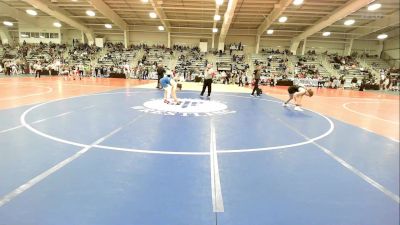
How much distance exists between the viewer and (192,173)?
3.85m

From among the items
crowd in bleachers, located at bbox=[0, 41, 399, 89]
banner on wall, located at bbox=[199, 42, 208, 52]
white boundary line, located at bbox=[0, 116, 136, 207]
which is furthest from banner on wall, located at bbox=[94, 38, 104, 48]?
white boundary line, located at bbox=[0, 116, 136, 207]

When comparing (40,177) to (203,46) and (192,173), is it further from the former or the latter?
(203,46)

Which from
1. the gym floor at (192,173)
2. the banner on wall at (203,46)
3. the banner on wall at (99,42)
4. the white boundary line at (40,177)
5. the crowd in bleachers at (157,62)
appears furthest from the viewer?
the banner on wall at (99,42)

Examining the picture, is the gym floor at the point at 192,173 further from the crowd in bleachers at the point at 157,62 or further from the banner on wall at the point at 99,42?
the banner on wall at the point at 99,42

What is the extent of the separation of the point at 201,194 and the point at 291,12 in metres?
28.1

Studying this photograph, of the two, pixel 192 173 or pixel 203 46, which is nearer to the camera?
pixel 192 173

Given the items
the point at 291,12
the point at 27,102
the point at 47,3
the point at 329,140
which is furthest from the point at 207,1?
the point at 329,140

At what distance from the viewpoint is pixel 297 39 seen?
36812 millimetres

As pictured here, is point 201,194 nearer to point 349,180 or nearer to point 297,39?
point 349,180

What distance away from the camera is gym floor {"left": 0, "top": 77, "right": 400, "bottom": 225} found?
A: 2.77 m

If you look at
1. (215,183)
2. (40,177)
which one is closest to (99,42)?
(40,177)

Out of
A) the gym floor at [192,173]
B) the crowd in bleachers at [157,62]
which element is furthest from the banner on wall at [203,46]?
the gym floor at [192,173]

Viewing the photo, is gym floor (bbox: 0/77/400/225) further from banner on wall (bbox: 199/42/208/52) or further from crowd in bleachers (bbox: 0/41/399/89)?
banner on wall (bbox: 199/42/208/52)

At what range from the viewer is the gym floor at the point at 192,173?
277cm
